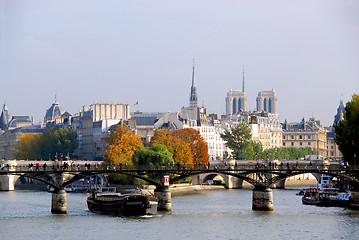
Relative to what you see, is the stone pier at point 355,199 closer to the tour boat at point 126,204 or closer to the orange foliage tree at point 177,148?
the tour boat at point 126,204

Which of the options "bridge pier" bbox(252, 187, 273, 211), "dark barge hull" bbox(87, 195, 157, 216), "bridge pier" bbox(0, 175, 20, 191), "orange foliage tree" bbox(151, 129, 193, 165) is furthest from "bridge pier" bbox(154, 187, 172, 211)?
"bridge pier" bbox(0, 175, 20, 191)

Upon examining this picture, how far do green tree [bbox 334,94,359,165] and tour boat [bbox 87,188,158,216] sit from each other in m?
23.4

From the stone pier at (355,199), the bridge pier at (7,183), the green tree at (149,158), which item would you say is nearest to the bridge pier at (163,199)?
the stone pier at (355,199)

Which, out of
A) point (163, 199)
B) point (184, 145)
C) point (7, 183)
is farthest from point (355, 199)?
point (7, 183)

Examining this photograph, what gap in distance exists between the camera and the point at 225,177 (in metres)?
162

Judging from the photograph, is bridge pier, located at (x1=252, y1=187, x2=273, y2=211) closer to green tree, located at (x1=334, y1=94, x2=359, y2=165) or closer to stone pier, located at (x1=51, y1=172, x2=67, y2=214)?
green tree, located at (x1=334, y1=94, x2=359, y2=165)

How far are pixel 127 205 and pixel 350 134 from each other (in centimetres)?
2599

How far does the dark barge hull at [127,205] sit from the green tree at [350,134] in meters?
23.6

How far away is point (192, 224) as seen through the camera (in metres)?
81.9

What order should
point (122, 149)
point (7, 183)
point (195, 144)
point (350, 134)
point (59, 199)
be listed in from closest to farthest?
point (59, 199), point (350, 134), point (122, 149), point (7, 183), point (195, 144)

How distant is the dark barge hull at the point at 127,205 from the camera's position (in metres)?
88.7

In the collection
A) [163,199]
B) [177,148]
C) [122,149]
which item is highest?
[177,148]

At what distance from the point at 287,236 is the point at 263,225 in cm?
703

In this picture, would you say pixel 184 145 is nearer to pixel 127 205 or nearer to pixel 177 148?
pixel 177 148
